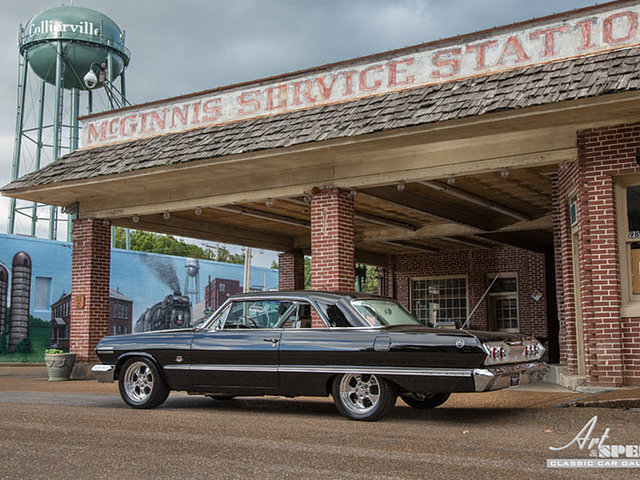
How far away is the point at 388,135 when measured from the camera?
10906 mm

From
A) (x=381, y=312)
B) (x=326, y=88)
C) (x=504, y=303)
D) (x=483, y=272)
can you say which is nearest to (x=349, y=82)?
(x=326, y=88)

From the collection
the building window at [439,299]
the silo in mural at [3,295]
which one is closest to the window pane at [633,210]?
the building window at [439,299]

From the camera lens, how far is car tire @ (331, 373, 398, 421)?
308 inches

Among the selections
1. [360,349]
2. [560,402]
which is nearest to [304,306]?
[360,349]

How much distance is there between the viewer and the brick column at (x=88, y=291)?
1592 centimetres

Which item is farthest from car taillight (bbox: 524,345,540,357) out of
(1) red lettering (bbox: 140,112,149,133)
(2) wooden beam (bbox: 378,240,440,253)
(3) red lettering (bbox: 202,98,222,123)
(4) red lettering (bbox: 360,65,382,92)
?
A: (2) wooden beam (bbox: 378,240,440,253)

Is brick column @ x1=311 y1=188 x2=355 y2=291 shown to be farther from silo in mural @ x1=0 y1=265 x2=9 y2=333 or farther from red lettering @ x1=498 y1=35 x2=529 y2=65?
silo in mural @ x1=0 y1=265 x2=9 y2=333

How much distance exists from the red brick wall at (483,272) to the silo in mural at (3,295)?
1362cm

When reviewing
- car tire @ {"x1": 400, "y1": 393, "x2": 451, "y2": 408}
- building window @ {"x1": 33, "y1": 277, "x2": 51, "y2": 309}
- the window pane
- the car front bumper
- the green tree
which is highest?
the green tree

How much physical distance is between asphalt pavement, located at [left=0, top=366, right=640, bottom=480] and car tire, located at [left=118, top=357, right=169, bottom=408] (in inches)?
8.3

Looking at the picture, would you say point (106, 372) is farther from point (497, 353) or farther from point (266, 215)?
point (266, 215)

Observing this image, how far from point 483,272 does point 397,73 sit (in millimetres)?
12543

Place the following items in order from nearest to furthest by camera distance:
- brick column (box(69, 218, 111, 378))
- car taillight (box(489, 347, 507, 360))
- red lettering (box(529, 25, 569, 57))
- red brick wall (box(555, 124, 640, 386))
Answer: car taillight (box(489, 347, 507, 360)) → red brick wall (box(555, 124, 640, 386)) → red lettering (box(529, 25, 569, 57)) → brick column (box(69, 218, 111, 378))

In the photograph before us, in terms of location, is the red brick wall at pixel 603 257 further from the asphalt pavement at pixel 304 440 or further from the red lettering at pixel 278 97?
the red lettering at pixel 278 97
